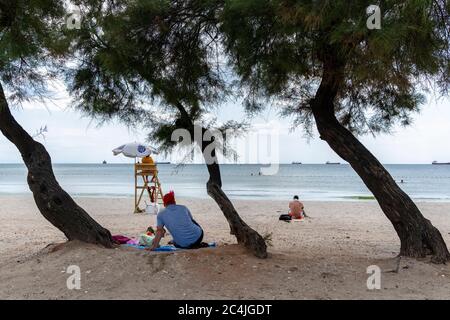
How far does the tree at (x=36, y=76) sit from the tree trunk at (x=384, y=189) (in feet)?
9.65

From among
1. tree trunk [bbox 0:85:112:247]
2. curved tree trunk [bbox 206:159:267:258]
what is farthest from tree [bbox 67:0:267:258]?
tree trunk [bbox 0:85:112:247]

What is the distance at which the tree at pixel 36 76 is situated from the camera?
4.45 meters

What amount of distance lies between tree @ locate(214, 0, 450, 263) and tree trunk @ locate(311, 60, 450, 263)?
0.01 m

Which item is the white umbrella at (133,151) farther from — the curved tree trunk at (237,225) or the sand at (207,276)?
the curved tree trunk at (237,225)

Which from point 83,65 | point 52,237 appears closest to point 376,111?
point 83,65

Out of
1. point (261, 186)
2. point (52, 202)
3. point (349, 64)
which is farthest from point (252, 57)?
point (261, 186)

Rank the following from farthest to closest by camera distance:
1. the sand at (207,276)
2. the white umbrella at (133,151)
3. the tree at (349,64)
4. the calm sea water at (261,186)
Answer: the calm sea water at (261,186) → the white umbrella at (133,151) → the sand at (207,276) → the tree at (349,64)

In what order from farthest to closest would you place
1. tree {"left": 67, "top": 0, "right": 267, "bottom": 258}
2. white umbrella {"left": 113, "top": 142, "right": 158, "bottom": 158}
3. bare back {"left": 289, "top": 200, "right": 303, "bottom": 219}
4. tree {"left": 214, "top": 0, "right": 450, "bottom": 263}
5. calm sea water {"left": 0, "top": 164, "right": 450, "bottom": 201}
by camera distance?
1. calm sea water {"left": 0, "top": 164, "right": 450, "bottom": 201}
2. white umbrella {"left": 113, "top": 142, "right": 158, "bottom": 158}
3. bare back {"left": 289, "top": 200, "right": 303, "bottom": 219}
4. tree {"left": 67, "top": 0, "right": 267, "bottom": 258}
5. tree {"left": 214, "top": 0, "right": 450, "bottom": 263}

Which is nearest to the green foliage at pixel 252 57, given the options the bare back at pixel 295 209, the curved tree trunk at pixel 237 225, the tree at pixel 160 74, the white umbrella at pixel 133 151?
the tree at pixel 160 74

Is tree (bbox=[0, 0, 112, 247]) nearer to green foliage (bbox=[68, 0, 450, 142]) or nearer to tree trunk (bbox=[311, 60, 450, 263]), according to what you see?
green foliage (bbox=[68, 0, 450, 142])

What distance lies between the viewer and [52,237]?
28.6ft

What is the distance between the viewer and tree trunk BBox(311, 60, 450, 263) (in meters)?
5.53

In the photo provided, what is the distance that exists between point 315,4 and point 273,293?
2.53 metres
